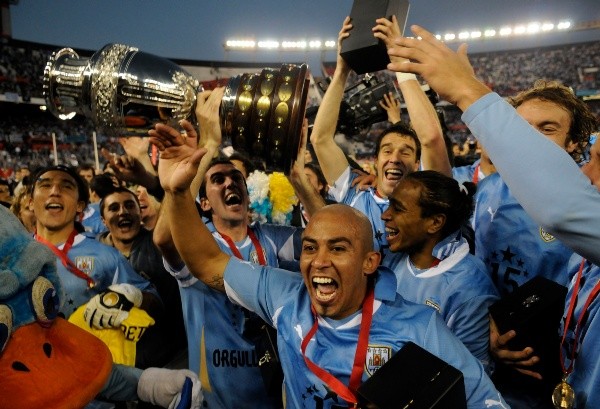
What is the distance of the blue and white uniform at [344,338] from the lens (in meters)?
Result: 1.54

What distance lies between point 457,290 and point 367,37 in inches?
45.0

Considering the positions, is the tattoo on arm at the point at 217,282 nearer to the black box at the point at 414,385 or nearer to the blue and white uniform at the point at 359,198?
the black box at the point at 414,385

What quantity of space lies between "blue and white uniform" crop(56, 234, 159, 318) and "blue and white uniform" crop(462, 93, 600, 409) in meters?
2.34

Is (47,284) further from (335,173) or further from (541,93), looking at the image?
(541,93)

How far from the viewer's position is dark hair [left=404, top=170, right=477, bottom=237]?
2197 millimetres

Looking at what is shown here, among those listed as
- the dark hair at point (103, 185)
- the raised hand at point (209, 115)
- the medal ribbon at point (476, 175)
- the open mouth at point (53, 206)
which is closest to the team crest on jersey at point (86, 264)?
the open mouth at point (53, 206)

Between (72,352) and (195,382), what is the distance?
48 centimetres

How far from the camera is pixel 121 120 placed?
168 centimetres

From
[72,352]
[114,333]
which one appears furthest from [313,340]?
[114,333]

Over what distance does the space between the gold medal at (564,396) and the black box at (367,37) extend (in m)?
1.34

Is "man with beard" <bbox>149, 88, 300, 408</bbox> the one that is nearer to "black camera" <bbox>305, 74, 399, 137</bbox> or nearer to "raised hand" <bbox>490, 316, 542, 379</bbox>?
"raised hand" <bbox>490, 316, 542, 379</bbox>

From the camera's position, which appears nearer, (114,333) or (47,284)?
(47,284)

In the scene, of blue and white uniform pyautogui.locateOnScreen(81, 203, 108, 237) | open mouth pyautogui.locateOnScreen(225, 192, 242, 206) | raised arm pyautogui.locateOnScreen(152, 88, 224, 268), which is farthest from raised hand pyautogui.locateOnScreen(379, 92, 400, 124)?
blue and white uniform pyautogui.locateOnScreen(81, 203, 108, 237)

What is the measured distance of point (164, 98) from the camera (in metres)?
1.69
